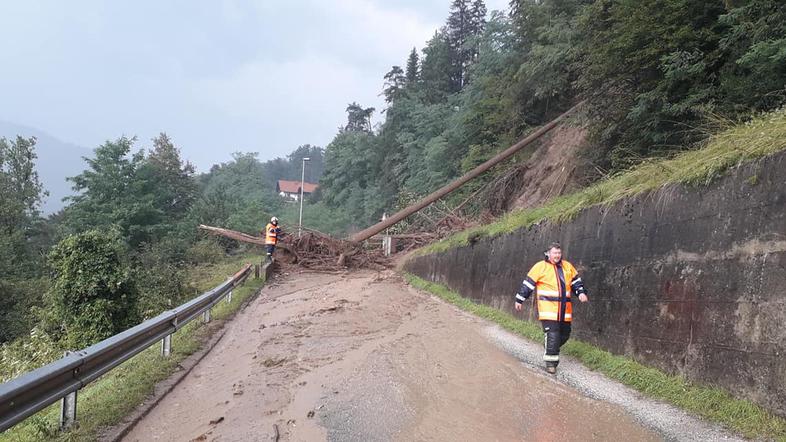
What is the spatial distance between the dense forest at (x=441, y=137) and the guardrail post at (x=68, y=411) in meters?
8.59

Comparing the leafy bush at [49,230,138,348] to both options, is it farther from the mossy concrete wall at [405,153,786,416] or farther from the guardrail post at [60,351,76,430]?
the mossy concrete wall at [405,153,786,416]

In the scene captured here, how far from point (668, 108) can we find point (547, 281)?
16.4 feet

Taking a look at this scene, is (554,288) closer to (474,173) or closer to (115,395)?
(115,395)

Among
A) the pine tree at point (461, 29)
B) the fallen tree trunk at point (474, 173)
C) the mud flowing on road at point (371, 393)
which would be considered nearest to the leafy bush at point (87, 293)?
the mud flowing on road at point (371, 393)

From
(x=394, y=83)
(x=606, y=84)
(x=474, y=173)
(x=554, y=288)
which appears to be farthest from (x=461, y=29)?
(x=554, y=288)

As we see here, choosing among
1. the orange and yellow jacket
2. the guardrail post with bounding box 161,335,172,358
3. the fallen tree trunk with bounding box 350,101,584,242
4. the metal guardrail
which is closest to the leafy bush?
the guardrail post with bounding box 161,335,172,358

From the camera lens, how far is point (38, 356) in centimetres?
1338

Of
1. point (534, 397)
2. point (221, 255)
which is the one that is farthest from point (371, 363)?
point (221, 255)

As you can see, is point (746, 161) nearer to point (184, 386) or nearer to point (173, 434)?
point (173, 434)

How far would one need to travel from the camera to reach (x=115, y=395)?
5.62 meters

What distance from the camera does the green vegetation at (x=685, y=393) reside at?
4496 mm

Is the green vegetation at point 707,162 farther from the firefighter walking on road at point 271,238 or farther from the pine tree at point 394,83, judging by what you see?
the pine tree at point 394,83

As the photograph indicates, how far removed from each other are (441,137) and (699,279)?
33.8 m

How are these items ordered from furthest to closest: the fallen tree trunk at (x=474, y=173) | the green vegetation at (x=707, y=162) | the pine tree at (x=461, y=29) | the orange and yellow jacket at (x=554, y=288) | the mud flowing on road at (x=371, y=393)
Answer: the pine tree at (x=461, y=29) → the fallen tree trunk at (x=474, y=173) → the orange and yellow jacket at (x=554, y=288) → the green vegetation at (x=707, y=162) → the mud flowing on road at (x=371, y=393)
